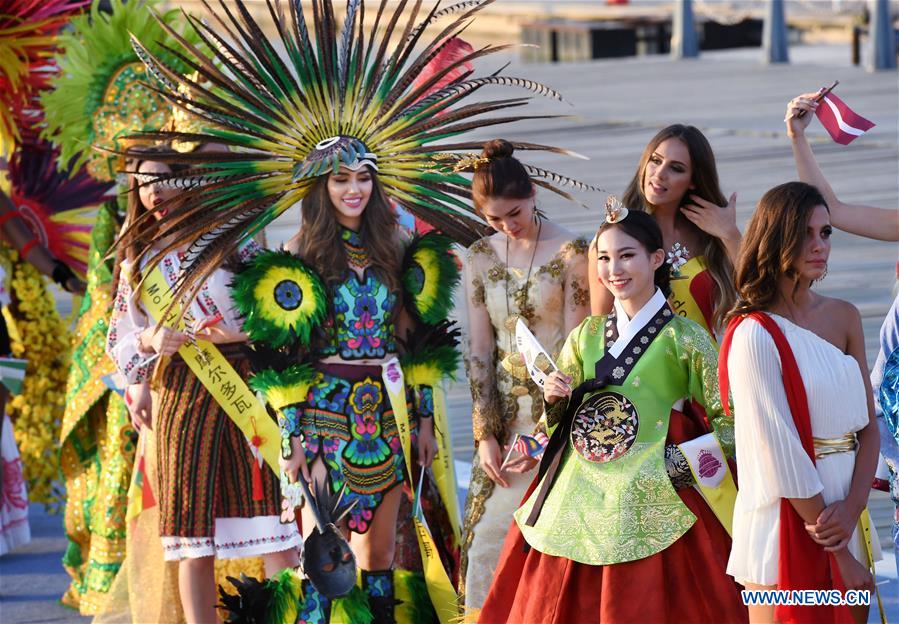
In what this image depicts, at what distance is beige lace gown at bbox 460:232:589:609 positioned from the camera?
17.5 feet

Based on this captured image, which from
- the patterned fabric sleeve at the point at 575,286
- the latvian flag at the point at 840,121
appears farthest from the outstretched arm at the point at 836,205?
the patterned fabric sleeve at the point at 575,286

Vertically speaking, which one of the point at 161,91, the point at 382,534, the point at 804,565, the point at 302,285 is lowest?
the point at 382,534

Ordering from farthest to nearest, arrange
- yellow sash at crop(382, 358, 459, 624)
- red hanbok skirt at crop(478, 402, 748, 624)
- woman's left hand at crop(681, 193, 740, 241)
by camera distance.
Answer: yellow sash at crop(382, 358, 459, 624), woman's left hand at crop(681, 193, 740, 241), red hanbok skirt at crop(478, 402, 748, 624)

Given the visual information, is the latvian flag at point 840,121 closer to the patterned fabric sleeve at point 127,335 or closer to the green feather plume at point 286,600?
the green feather plume at point 286,600

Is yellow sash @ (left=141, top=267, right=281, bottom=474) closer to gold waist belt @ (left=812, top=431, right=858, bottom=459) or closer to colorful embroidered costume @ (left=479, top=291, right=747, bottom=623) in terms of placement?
colorful embroidered costume @ (left=479, top=291, right=747, bottom=623)

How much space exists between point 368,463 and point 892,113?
13857 mm

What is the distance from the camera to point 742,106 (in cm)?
2016

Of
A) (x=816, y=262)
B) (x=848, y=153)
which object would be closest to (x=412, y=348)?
(x=816, y=262)

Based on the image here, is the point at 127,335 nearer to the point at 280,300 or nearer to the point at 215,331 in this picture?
the point at 215,331

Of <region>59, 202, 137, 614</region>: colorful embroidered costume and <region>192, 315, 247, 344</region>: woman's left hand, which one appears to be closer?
<region>192, 315, 247, 344</region>: woman's left hand

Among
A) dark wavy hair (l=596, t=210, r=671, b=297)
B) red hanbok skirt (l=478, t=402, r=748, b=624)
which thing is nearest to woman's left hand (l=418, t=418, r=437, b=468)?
red hanbok skirt (l=478, t=402, r=748, b=624)

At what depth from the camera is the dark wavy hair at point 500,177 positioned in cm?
524

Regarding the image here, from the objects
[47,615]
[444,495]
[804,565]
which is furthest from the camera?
[47,615]

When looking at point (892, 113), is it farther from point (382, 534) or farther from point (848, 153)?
point (382, 534)
